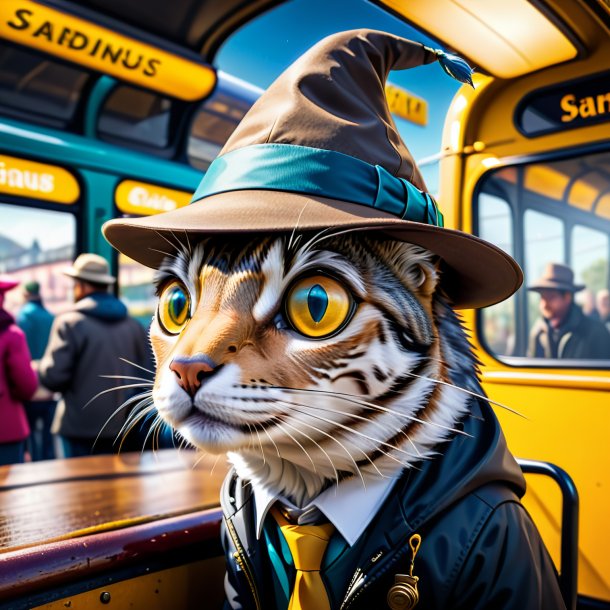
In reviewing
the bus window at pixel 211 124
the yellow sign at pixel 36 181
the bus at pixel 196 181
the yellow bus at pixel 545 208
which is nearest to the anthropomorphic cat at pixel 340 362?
the bus at pixel 196 181

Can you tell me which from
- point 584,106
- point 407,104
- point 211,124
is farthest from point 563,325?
point 211,124

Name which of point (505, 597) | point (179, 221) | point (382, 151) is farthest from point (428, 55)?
point (505, 597)

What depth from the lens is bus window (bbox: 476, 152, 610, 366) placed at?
7.67 feet

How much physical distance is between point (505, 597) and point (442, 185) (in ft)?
6.72

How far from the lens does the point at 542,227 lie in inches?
96.8

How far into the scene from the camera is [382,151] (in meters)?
0.94

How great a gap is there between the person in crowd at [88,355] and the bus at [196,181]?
2.96 feet

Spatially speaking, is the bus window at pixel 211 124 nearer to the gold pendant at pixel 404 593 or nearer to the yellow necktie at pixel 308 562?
the yellow necktie at pixel 308 562

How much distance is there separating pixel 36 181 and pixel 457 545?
3615 millimetres

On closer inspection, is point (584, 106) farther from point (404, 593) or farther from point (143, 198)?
point (143, 198)

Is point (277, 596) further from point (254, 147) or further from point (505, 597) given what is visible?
point (254, 147)

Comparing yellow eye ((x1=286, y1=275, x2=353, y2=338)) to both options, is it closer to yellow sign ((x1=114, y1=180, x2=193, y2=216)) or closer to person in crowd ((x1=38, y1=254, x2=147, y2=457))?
person in crowd ((x1=38, y1=254, x2=147, y2=457))

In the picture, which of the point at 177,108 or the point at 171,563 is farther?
the point at 177,108

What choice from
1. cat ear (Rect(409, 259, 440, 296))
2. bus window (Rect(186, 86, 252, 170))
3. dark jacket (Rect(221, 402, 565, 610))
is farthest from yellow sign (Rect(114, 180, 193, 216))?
dark jacket (Rect(221, 402, 565, 610))
